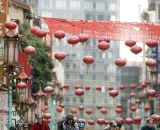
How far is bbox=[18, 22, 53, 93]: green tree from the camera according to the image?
58116 millimetres

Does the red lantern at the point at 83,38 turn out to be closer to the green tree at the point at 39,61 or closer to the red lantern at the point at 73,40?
the red lantern at the point at 73,40

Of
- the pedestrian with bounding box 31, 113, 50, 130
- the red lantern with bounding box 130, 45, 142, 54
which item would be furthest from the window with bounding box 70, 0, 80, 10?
the pedestrian with bounding box 31, 113, 50, 130

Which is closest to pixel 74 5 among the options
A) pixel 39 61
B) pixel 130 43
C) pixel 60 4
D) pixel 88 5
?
pixel 60 4

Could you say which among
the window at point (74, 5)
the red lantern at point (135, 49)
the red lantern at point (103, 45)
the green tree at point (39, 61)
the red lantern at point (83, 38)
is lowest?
the red lantern at point (135, 49)

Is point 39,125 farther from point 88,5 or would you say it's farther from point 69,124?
point 88,5

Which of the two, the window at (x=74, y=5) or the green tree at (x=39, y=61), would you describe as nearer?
the green tree at (x=39, y=61)

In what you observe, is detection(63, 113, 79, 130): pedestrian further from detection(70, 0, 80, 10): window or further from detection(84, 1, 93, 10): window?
detection(84, 1, 93, 10): window

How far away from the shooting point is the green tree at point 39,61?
58116 mm

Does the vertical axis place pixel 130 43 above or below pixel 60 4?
below

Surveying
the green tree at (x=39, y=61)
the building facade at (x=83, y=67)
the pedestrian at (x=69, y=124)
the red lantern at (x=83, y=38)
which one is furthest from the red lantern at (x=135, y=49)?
the building facade at (x=83, y=67)

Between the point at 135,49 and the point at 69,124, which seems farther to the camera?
the point at 135,49

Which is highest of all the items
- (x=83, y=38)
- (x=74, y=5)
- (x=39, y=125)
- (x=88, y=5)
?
(x=88, y=5)

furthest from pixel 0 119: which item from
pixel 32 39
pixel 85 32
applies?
pixel 32 39

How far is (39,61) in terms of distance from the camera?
196 feet
